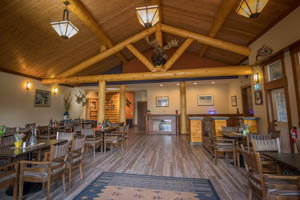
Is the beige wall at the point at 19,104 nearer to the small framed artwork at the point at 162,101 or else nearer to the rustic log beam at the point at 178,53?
the rustic log beam at the point at 178,53

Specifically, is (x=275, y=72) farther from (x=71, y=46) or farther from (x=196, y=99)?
(x=71, y=46)

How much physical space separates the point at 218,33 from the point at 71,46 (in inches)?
232

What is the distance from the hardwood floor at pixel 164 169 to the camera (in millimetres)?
2268

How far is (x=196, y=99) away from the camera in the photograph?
9445 mm

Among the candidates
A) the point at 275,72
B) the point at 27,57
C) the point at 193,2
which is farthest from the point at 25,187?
the point at 275,72

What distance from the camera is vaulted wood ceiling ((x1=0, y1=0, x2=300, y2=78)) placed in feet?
12.0

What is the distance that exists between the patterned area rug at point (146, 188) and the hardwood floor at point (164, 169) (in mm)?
173

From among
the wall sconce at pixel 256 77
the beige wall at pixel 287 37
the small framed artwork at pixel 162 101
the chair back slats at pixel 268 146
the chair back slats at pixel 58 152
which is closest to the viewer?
the chair back slats at pixel 58 152

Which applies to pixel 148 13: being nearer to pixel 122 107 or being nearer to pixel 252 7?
pixel 252 7

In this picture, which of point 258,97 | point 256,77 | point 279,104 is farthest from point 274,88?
point 256,77

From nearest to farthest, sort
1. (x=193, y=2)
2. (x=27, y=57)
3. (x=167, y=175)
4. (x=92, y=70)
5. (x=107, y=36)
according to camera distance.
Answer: (x=167, y=175)
(x=193, y=2)
(x=27, y=57)
(x=107, y=36)
(x=92, y=70)

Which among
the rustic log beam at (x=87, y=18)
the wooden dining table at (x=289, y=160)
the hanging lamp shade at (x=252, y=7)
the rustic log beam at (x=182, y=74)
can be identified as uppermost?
the rustic log beam at (x=87, y=18)

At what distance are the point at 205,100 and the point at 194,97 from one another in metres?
0.76

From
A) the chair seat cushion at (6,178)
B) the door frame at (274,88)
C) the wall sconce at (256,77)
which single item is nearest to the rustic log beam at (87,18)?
the chair seat cushion at (6,178)
